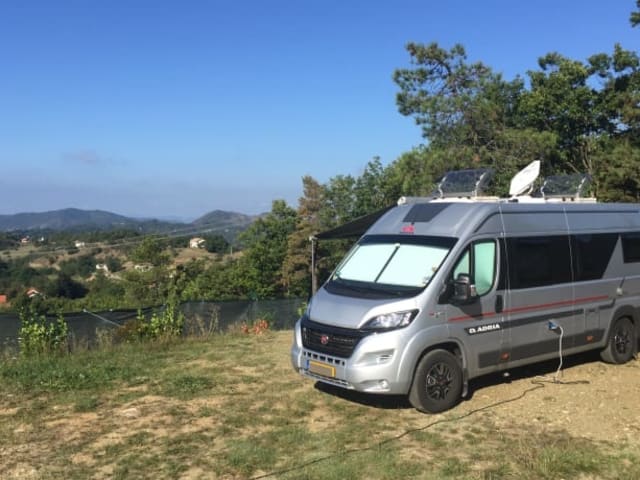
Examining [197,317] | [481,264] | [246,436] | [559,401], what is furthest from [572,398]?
[197,317]

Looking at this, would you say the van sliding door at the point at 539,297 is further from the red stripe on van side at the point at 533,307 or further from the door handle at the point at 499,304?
the door handle at the point at 499,304

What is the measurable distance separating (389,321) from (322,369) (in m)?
0.95

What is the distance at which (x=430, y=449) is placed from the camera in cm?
557

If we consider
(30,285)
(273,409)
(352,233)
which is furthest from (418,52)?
(30,285)

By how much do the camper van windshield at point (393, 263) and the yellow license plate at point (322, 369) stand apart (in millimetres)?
1006

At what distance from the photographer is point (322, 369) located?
664 centimetres

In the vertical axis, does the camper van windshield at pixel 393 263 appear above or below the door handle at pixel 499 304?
above

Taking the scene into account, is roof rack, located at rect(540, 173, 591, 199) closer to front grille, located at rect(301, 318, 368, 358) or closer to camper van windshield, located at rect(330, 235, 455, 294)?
camper van windshield, located at rect(330, 235, 455, 294)

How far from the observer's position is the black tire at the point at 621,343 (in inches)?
342

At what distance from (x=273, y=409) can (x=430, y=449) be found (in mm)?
2063

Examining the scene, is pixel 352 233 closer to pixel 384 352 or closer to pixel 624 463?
pixel 384 352

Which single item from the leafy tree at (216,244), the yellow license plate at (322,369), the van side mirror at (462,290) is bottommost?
the leafy tree at (216,244)

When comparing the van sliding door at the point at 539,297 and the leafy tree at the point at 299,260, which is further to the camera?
the leafy tree at the point at 299,260

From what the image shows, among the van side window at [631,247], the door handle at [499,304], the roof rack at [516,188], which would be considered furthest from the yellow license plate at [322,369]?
the van side window at [631,247]
